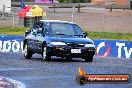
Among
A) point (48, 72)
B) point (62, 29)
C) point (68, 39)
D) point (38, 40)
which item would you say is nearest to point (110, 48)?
point (62, 29)

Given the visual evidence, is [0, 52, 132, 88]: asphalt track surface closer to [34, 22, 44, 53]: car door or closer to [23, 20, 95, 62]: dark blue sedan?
[23, 20, 95, 62]: dark blue sedan

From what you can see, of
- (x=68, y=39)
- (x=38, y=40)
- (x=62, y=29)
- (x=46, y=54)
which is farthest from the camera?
(x=38, y=40)

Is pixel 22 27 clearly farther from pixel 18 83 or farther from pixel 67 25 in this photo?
pixel 18 83

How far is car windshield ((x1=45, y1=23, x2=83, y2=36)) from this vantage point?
22.8 m

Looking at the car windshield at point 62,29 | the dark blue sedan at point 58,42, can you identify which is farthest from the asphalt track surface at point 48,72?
the car windshield at point 62,29

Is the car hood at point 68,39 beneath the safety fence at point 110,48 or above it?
above

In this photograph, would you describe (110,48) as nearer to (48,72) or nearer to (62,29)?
(62,29)

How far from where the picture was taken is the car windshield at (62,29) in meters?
22.8

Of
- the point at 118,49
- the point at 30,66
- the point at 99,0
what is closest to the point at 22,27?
the point at 118,49

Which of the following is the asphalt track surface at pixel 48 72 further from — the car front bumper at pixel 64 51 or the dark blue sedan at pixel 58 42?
the dark blue sedan at pixel 58 42

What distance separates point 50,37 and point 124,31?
538 inches

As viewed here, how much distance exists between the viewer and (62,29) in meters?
23.1

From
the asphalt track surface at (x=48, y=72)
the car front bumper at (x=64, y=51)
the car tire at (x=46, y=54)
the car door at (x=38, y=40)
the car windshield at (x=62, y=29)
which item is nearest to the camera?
the asphalt track surface at (x=48, y=72)

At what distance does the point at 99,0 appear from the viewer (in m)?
83.8
